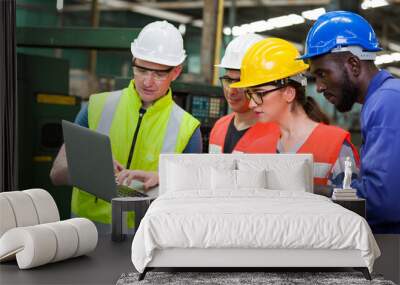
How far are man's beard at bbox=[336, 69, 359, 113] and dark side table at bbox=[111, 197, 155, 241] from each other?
4.82 ft

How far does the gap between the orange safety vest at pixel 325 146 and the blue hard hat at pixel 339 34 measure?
1.87ft

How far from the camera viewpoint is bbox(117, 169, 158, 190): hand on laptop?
15.5 feet

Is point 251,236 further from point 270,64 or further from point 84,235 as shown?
point 270,64

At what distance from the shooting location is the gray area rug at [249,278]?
3.13 metres

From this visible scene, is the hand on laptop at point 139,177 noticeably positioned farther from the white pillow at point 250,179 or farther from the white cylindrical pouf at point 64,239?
the white cylindrical pouf at point 64,239

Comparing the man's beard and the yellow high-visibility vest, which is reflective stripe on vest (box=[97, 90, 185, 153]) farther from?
the man's beard

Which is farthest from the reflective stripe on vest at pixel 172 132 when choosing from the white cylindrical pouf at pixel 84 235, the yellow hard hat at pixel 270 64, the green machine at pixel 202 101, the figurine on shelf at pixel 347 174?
the figurine on shelf at pixel 347 174

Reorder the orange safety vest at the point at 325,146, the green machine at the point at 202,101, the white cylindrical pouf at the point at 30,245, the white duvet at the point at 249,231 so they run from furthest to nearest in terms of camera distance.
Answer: the green machine at the point at 202,101, the orange safety vest at the point at 325,146, the white cylindrical pouf at the point at 30,245, the white duvet at the point at 249,231

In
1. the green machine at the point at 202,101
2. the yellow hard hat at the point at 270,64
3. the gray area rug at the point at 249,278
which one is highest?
the yellow hard hat at the point at 270,64

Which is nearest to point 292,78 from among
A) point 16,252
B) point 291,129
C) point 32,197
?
point 291,129

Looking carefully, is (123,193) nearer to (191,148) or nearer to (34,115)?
(191,148)

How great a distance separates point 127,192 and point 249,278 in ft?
5.53

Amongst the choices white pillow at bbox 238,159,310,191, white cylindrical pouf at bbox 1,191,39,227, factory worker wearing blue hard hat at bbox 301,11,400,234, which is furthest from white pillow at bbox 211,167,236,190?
white cylindrical pouf at bbox 1,191,39,227

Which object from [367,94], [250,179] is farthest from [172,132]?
[367,94]
